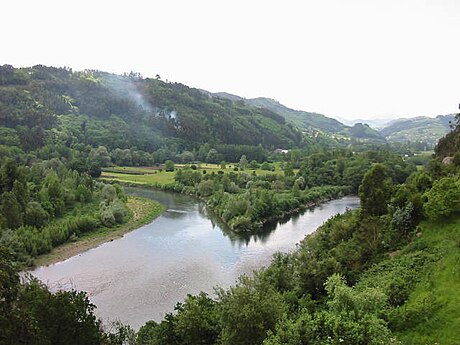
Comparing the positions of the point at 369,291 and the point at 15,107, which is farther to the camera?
the point at 15,107

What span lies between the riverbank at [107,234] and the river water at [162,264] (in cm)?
127

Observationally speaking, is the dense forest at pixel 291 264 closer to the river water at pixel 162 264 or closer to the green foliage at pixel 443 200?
the green foliage at pixel 443 200

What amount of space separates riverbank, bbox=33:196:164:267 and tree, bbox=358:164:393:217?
35758mm

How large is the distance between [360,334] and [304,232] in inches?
1927

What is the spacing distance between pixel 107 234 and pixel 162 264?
51.4 ft

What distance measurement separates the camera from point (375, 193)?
41.0 metres

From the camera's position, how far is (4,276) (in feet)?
53.0

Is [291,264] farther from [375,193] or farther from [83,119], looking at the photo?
[83,119]

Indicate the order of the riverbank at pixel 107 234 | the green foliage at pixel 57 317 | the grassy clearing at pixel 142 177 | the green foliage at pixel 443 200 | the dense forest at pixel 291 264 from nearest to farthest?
the dense forest at pixel 291 264
the green foliage at pixel 57 317
the green foliage at pixel 443 200
the riverbank at pixel 107 234
the grassy clearing at pixel 142 177

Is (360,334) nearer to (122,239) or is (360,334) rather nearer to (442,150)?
(122,239)

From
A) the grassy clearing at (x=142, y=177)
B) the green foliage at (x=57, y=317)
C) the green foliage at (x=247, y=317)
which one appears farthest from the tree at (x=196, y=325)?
the grassy clearing at (x=142, y=177)

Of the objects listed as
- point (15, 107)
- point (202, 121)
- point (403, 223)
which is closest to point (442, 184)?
point (403, 223)

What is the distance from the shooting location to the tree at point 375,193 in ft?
135

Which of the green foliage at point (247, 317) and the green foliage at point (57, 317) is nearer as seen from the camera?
the green foliage at point (57, 317)
